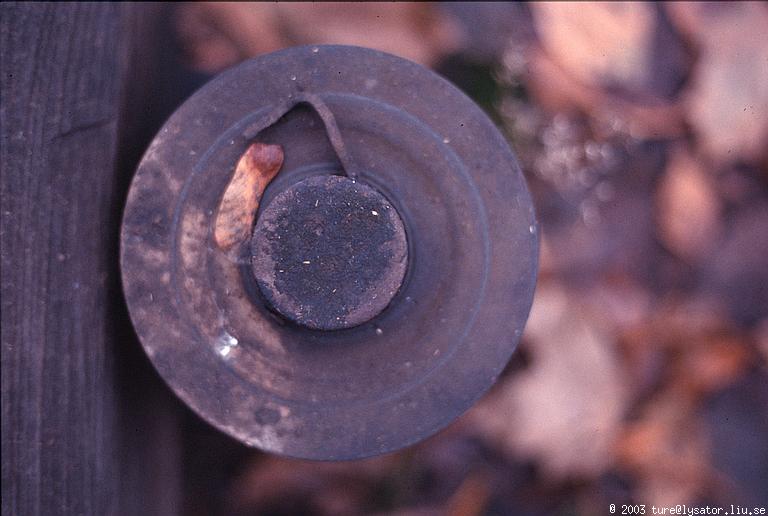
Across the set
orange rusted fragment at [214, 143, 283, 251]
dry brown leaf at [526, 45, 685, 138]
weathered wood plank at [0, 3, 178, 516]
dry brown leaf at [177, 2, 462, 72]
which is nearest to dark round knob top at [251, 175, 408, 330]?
orange rusted fragment at [214, 143, 283, 251]

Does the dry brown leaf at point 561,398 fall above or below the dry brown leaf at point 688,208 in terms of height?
below

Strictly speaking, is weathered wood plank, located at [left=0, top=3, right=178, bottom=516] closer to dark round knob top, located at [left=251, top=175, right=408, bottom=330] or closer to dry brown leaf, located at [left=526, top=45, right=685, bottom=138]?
dark round knob top, located at [left=251, top=175, right=408, bottom=330]

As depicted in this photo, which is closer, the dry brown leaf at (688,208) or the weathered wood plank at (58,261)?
the weathered wood plank at (58,261)

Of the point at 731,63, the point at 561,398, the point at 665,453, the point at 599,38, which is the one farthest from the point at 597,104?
the point at 665,453

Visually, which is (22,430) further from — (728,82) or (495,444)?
(728,82)

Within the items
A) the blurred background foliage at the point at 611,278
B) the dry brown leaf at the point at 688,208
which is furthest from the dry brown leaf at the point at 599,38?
the dry brown leaf at the point at 688,208

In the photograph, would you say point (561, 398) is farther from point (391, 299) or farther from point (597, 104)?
point (391, 299)

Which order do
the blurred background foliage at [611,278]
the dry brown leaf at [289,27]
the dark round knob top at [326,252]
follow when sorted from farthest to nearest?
the blurred background foliage at [611,278] < the dry brown leaf at [289,27] < the dark round knob top at [326,252]

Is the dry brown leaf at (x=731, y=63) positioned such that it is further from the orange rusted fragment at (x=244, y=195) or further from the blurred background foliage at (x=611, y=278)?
the orange rusted fragment at (x=244, y=195)
